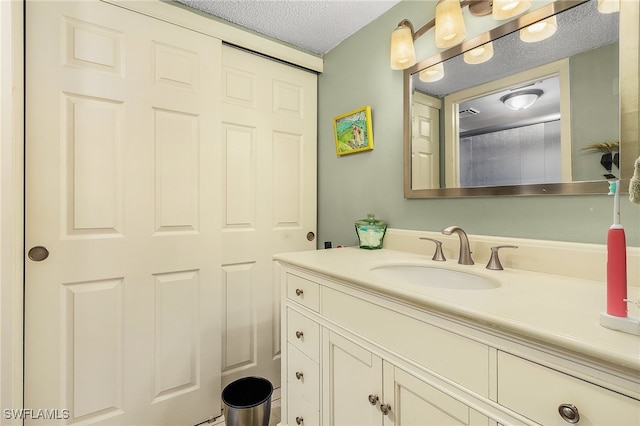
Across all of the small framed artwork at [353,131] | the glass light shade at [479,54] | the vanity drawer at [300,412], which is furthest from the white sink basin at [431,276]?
the glass light shade at [479,54]

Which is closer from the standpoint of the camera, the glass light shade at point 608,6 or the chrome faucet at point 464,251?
the glass light shade at point 608,6

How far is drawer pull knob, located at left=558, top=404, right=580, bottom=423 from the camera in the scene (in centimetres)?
50

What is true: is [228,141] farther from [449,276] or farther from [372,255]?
[449,276]

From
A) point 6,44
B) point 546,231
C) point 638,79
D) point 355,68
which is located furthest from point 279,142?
point 638,79

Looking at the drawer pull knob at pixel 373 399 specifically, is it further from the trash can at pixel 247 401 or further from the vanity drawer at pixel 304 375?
the trash can at pixel 247 401

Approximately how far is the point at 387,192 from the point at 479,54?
71 centimetres

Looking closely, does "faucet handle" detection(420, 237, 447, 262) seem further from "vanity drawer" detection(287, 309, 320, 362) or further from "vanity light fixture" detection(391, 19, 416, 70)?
"vanity light fixture" detection(391, 19, 416, 70)

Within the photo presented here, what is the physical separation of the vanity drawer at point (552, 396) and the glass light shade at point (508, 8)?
112 centimetres

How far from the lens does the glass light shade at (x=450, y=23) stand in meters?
1.16

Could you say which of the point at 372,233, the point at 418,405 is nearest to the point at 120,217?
the point at 372,233

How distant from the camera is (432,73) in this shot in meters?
1.34

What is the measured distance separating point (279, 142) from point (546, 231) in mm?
1431

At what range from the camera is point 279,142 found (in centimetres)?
185

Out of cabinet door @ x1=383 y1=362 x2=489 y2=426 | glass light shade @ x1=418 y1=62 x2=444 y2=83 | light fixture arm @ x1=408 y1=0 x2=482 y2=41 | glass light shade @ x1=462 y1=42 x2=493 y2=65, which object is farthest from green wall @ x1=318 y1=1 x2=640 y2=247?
cabinet door @ x1=383 y1=362 x2=489 y2=426
